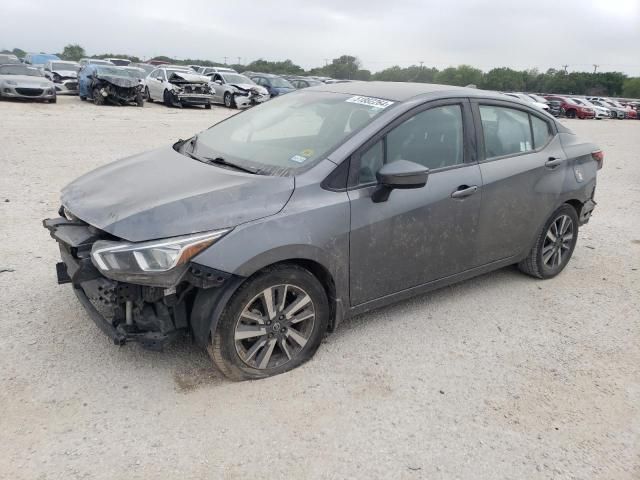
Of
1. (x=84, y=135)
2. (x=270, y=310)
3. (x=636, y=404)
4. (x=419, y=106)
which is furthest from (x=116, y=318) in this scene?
(x=84, y=135)

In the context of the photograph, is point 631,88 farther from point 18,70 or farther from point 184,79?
point 18,70

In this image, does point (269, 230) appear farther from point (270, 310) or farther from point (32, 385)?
point (32, 385)

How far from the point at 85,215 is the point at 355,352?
72.8 inches

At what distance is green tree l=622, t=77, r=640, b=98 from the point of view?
247 feet

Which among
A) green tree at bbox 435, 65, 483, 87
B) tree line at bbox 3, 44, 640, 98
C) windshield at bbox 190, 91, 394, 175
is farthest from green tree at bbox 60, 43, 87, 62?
windshield at bbox 190, 91, 394, 175

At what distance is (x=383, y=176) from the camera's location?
10.8ft

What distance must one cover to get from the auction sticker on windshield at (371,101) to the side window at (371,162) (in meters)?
0.35

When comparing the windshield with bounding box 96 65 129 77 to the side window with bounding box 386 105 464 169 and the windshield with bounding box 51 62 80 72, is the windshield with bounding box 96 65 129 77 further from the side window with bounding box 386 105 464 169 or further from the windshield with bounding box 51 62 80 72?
the side window with bounding box 386 105 464 169

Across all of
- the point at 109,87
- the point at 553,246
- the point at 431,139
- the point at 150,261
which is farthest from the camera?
the point at 109,87

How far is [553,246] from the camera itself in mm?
4922

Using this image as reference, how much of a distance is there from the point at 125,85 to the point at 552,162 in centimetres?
1709

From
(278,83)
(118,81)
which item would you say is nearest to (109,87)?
(118,81)

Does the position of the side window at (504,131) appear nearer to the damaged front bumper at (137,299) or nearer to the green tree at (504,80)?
the damaged front bumper at (137,299)

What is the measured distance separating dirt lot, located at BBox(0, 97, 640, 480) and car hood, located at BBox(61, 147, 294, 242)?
904mm
